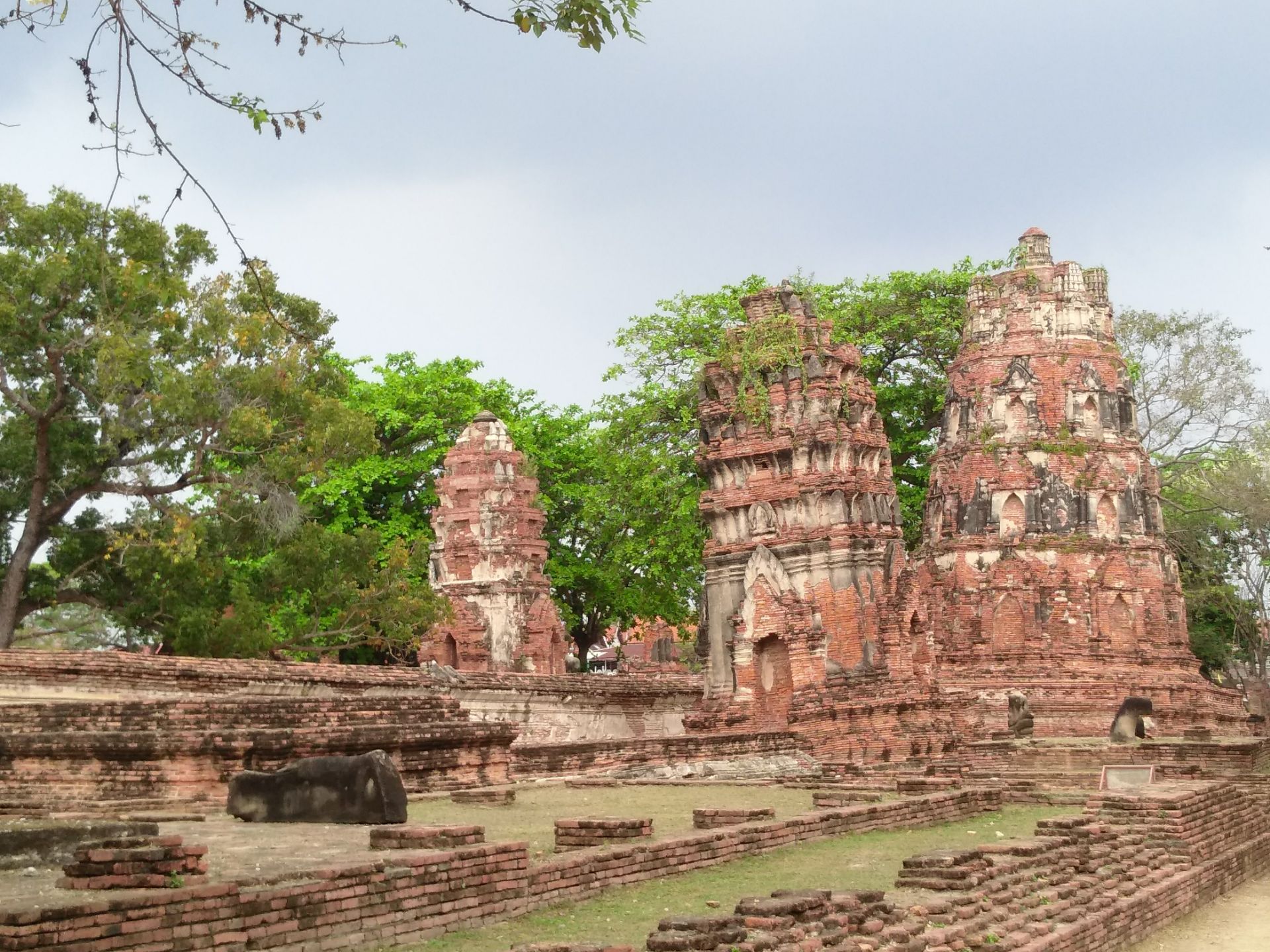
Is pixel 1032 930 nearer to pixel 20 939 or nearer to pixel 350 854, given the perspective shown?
pixel 350 854

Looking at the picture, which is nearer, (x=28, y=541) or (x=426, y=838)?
(x=426, y=838)

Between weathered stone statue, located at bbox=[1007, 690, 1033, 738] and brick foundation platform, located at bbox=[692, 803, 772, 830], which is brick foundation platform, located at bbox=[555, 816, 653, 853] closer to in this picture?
brick foundation platform, located at bbox=[692, 803, 772, 830]

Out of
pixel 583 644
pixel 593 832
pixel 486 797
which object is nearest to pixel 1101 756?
pixel 486 797

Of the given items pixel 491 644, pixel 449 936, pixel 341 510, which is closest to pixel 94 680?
pixel 449 936

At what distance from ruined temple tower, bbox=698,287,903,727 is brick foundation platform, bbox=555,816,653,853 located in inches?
438

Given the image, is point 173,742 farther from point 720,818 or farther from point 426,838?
point 720,818

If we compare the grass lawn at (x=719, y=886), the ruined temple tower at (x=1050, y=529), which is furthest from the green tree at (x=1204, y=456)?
the grass lawn at (x=719, y=886)

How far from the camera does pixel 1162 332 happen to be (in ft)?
123

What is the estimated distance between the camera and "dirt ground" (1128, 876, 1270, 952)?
10984 mm

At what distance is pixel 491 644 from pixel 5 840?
68.1 feet

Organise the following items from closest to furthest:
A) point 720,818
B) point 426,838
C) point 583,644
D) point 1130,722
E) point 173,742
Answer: point 426,838 → point 720,818 → point 173,742 → point 1130,722 → point 583,644

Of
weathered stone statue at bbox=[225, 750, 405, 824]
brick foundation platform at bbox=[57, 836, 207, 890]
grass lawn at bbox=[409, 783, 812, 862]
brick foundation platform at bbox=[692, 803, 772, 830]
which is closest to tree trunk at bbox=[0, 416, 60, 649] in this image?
grass lawn at bbox=[409, 783, 812, 862]

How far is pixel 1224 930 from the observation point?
11820 mm

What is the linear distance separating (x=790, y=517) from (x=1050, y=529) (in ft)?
29.7
